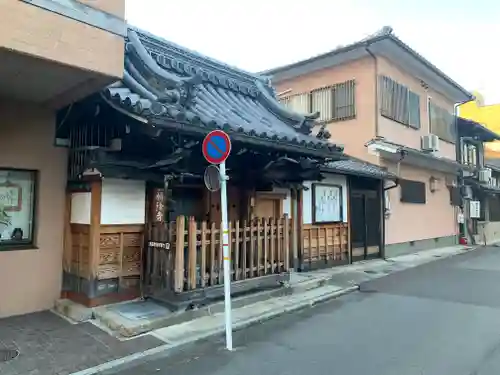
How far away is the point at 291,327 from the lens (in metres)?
6.29

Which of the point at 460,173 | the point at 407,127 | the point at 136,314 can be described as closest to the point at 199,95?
the point at 136,314

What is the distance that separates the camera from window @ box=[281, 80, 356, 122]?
49.5 feet

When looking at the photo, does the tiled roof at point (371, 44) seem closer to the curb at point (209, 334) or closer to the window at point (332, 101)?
the window at point (332, 101)

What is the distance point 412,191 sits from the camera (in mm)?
16562

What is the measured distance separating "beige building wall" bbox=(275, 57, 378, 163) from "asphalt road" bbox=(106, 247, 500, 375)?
7.08m

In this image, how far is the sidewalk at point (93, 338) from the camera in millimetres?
4652

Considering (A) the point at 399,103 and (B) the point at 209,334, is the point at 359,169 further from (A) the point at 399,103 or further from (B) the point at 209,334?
(B) the point at 209,334

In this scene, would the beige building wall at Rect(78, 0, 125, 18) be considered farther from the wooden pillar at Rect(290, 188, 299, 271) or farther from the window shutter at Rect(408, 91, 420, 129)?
the window shutter at Rect(408, 91, 420, 129)

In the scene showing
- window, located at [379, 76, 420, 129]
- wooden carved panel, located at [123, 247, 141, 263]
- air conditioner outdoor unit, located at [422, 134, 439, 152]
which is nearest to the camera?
wooden carved panel, located at [123, 247, 141, 263]

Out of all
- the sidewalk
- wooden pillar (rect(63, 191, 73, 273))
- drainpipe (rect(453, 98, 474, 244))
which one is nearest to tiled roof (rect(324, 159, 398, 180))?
the sidewalk

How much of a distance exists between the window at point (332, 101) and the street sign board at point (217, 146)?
10040 mm

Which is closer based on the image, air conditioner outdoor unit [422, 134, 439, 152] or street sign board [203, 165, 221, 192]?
street sign board [203, 165, 221, 192]

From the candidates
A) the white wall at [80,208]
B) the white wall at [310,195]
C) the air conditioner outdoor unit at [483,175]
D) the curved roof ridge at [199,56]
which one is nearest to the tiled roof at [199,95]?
the curved roof ridge at [199,56]

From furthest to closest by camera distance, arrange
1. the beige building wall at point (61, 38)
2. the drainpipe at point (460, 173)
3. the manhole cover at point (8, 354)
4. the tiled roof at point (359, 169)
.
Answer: the drainpipe at point (460, 173)
the tiled roof at point (359, 169)
the manhole cover at point (8, 354)
the beige building wall at point (61, 38)
